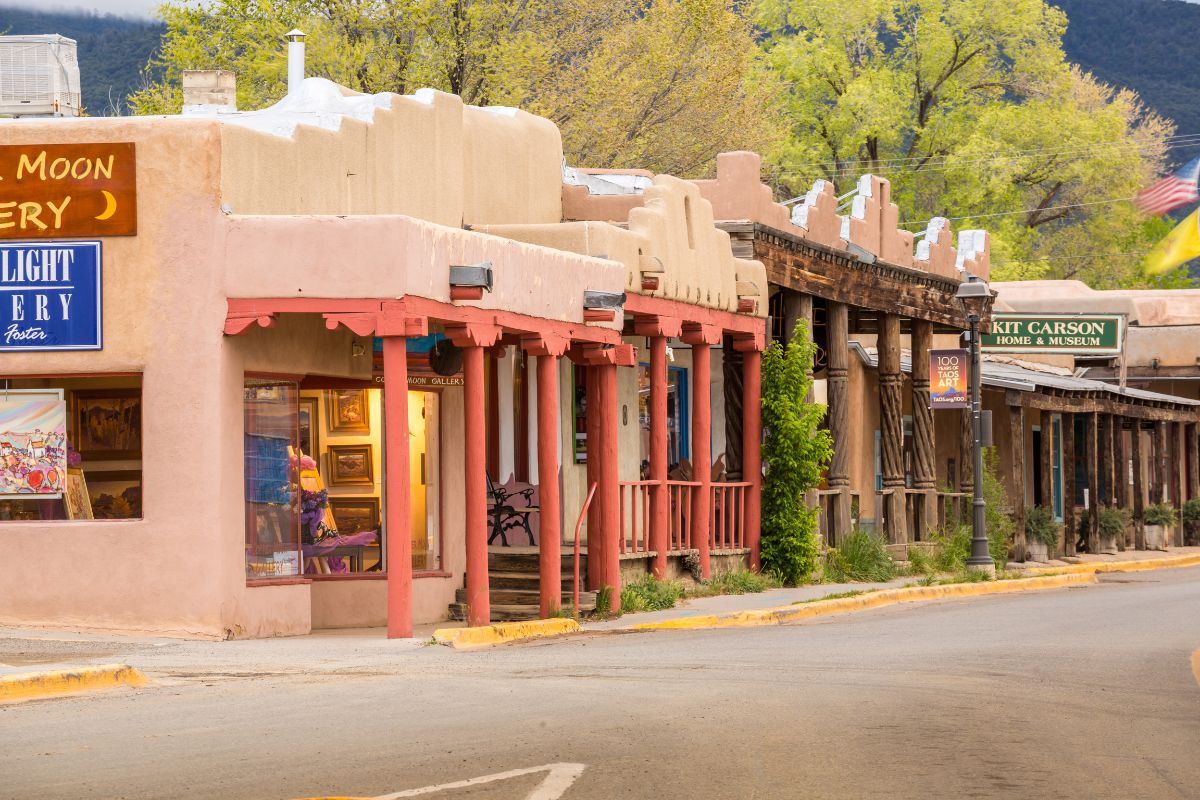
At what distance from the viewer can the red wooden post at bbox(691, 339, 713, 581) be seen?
80.3ft

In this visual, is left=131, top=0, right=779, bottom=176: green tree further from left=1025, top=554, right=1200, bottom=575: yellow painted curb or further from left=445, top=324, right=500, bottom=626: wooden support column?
left=445, top=324, right=500, bottom=626: wooden support column

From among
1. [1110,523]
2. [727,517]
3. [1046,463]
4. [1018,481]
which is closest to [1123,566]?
[1018,481]

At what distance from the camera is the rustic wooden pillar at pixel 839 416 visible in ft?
94.1

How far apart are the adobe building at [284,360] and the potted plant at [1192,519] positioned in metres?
25.8

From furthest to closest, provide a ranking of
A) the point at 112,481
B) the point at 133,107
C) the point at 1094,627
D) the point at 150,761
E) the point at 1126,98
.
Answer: the point at 1126,98
the point at 133,107
the point at 1094,627
the point at 112,481
the point at 150,761

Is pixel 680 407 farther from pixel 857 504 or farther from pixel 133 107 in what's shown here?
pixel 133 107

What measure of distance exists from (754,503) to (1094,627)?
277 inches

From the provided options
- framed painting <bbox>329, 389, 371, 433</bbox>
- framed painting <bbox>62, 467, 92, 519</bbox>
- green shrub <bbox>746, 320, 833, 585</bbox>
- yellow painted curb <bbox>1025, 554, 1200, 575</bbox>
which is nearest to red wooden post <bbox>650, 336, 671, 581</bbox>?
green shrub <bbox>746, 320, 833, 585</bbox>

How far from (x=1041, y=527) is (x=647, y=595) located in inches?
593

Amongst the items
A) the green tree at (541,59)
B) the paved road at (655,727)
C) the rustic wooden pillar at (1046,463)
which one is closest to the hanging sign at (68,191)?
the paved road at (655,727)

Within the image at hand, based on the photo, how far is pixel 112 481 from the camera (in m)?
18.2

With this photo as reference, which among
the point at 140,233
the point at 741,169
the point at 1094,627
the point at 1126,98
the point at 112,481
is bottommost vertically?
the point at 1094,627

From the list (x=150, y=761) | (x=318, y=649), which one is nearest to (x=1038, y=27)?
(x=318, y=649)

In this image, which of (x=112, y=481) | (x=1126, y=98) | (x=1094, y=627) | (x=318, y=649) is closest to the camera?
(x=318, y=649)
